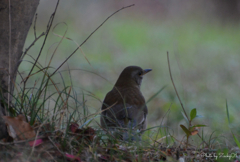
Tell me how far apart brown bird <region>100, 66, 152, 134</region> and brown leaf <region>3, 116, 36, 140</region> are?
1393 mm

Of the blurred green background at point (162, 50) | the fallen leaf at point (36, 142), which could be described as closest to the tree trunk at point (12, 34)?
the fallen leaf at point (36, 142)

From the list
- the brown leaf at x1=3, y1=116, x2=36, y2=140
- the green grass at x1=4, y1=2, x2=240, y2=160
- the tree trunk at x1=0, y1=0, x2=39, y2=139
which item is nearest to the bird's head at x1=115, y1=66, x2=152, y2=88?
the green grass at x1=4, y1=2, x2=240, y2=160

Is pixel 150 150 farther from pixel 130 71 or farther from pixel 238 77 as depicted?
pixel 238 77

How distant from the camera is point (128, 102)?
4.73 meters

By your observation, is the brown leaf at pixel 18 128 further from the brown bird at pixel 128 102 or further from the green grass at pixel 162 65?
the green grass at pixel 162 65

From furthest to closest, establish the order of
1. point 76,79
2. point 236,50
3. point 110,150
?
point 236,50
point 76,79
point 110,150

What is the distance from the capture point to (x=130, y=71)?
5391mm

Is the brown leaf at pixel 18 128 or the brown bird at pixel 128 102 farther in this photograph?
the brown bird at pixel 128 102

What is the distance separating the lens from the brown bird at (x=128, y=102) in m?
4.39

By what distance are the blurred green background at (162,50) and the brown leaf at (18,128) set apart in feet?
8.01

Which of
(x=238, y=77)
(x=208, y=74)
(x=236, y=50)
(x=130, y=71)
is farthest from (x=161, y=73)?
(x=130, y=71)

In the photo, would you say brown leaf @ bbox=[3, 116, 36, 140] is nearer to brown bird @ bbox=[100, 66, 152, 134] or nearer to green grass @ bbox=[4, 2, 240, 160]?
brown bird @ bbox=[100, 66, 152, 134]

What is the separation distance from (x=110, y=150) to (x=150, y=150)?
398 mm

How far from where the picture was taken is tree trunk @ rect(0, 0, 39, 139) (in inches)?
127
